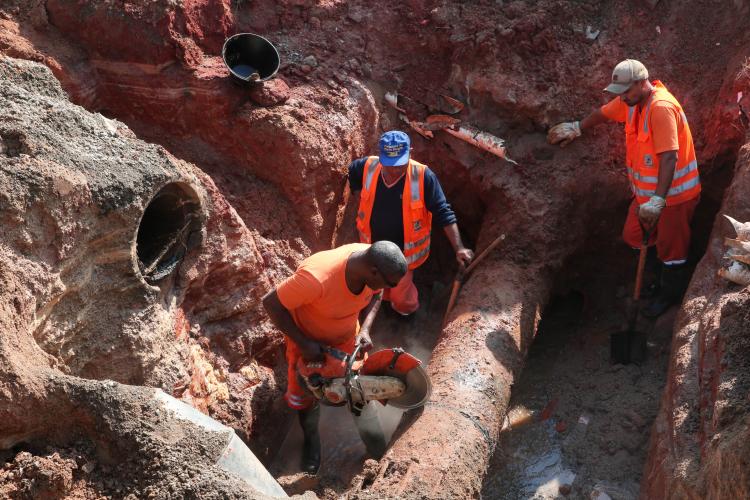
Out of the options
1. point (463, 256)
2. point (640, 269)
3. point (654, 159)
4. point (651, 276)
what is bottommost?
point (463, 256)

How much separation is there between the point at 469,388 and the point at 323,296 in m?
1.23

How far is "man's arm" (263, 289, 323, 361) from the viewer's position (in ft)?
14.8

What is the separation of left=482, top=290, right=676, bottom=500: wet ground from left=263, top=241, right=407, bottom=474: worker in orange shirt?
1.49 meters

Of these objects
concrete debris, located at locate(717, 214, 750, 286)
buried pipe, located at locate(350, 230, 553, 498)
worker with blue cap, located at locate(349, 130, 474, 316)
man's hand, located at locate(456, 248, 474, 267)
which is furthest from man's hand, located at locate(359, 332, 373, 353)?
concrete debris, located at locate(717, 214, 750, 286)

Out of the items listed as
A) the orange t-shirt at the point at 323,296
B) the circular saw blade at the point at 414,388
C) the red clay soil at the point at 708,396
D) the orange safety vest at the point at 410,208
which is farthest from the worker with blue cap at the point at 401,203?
the red clay soil at the point at 708,396

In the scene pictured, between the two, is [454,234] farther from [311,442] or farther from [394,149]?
[311,442]

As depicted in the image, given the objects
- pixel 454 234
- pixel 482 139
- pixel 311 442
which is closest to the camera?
pixel 311 442

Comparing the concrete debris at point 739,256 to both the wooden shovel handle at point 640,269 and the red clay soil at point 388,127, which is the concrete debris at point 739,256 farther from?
the red clay soil at point 388,127

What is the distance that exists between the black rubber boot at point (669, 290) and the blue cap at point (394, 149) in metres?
2.36

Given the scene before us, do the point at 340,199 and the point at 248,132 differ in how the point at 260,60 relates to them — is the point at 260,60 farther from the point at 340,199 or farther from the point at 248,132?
the point at 340,199

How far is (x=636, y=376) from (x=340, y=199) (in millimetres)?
2720

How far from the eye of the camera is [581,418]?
5.55 meters

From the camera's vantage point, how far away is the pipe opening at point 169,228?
4609 mm

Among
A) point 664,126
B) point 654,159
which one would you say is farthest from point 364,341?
point 664,126
